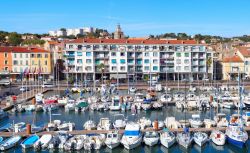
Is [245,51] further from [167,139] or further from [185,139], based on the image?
[167,139]

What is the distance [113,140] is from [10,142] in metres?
7.93

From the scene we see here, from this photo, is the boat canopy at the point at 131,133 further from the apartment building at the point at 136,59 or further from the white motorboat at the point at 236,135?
the apartment building at the point at 136,59

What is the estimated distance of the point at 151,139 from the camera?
3167 cm

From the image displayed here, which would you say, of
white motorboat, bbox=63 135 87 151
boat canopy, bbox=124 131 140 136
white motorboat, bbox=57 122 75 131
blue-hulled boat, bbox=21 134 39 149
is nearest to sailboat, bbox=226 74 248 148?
boat canopy, bbox=124 131 140 136

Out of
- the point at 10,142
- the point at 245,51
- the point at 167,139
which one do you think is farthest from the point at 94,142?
the point at 245,51

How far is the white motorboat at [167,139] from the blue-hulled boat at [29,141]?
9812 millimetres

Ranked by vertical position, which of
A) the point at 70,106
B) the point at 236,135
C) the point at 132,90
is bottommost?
the point at 236,135

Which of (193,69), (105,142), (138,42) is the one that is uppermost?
(138,42)

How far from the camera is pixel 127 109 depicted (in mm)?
47812

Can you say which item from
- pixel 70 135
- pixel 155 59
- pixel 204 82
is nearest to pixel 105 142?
pixel 70 135

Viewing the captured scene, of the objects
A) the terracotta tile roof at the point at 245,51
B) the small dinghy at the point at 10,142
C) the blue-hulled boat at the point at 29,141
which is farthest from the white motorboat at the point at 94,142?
the terracotta tile roof at the point at 245,51

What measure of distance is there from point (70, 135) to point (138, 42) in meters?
47.0

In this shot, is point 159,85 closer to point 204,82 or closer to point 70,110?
point 204,82

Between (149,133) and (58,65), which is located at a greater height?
(58,65)
